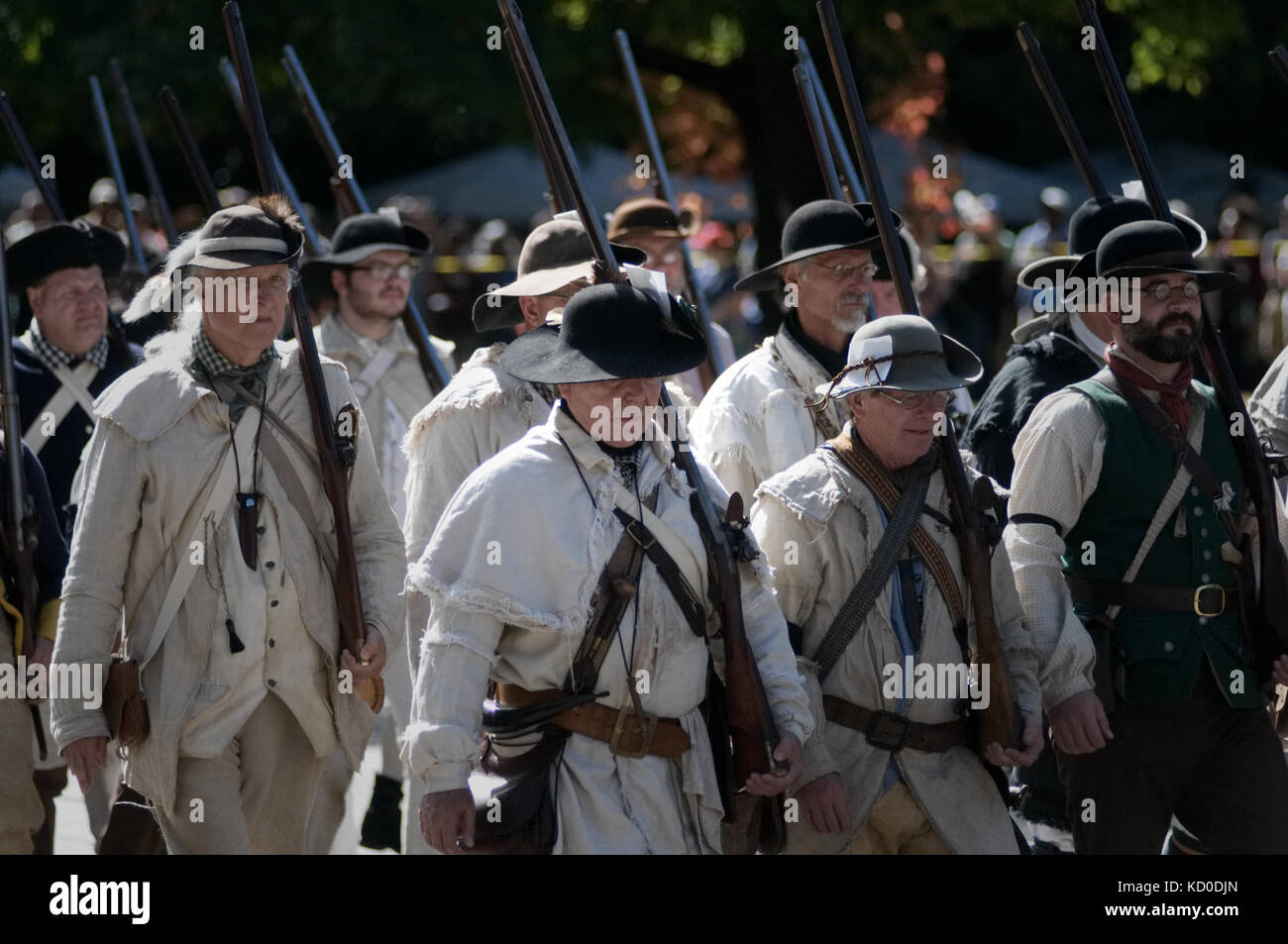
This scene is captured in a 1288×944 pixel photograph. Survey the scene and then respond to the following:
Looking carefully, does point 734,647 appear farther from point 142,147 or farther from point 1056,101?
point 142,147

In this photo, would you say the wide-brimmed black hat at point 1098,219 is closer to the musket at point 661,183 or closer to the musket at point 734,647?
the musket at point 661,183

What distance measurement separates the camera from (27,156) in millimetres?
7316

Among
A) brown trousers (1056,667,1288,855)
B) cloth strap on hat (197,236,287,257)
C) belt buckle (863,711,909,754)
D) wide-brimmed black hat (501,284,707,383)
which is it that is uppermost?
cloth strap on hat (197,236,287,257)

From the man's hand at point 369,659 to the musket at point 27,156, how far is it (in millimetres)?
2757

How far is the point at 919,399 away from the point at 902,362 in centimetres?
11

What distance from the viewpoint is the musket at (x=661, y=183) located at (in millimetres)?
8016

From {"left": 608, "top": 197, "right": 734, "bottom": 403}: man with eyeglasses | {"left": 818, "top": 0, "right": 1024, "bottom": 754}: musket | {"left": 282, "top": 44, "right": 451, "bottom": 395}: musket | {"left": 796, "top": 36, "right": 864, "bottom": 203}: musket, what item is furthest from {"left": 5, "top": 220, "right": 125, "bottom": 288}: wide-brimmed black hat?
{"left": 818, "top": 0, "right": 1024, "bottom": 754}: musket

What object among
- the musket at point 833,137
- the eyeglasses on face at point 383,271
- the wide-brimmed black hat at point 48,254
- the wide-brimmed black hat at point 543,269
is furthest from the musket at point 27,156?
the musket at point 833,137

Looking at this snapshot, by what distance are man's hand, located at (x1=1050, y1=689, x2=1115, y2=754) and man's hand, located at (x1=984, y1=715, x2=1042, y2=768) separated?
19 cm

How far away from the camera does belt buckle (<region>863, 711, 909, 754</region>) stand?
4969 mm

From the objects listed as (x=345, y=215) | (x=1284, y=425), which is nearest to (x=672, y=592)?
(x=1284, y=425)

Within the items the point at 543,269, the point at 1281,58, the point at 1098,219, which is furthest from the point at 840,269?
the point at 1281,58

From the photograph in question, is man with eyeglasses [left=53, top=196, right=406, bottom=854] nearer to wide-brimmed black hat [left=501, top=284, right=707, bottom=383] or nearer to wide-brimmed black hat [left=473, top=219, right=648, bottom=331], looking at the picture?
wide-brimmed black hat [left=473, top=219, right=648, bottom=331]

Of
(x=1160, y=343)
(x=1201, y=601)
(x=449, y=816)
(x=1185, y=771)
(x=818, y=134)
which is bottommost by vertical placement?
(x=1185, y=771)
